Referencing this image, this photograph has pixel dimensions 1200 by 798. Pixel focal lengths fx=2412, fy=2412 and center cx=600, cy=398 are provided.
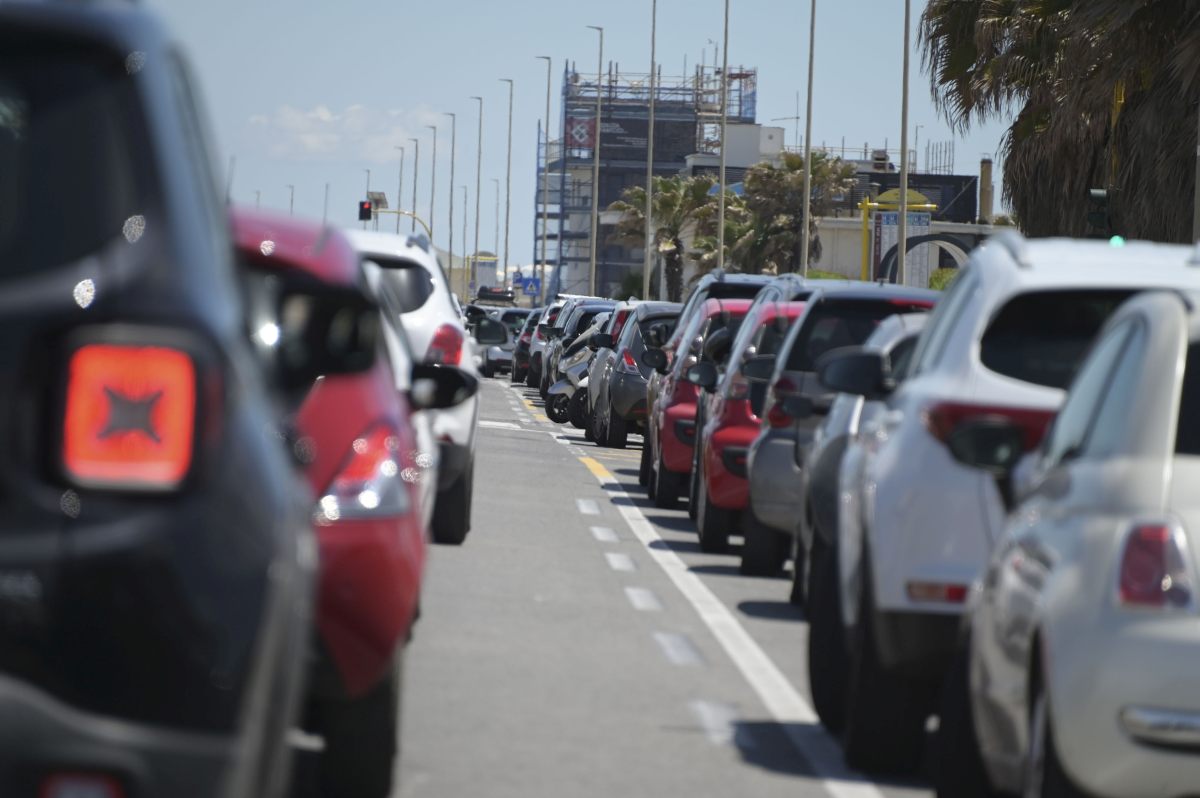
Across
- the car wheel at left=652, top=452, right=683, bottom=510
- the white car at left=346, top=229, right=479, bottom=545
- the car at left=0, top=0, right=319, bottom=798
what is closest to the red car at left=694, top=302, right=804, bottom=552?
the white car at left=346, top=229, right=479, bottom=545

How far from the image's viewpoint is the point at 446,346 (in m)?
13.2

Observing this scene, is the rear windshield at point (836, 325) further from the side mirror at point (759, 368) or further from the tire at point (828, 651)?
the tire at point (828, 651)

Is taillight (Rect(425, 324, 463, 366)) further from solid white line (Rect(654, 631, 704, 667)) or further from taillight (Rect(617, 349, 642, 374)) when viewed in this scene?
taillight (Rect(617, 349, 642, 374))

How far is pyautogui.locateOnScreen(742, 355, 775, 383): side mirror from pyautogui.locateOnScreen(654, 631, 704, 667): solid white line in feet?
10.9

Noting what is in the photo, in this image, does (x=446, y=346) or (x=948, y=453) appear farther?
(x=446, y=346)

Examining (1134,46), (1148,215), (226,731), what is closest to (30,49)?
(226,731)

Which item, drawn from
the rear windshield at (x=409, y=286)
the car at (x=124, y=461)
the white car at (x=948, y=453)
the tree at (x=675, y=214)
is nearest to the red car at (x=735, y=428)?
the rear windshield at (x=409, y=286)

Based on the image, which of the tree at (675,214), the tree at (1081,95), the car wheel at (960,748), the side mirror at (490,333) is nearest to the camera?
the car wheel at (960,748)

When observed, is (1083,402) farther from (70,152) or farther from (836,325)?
(836,325)

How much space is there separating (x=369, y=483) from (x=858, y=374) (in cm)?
270

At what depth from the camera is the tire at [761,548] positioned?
1429 centimetres

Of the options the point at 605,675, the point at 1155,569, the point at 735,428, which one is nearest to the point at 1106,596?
the point at 1155,569

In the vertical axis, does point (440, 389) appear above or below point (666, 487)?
above

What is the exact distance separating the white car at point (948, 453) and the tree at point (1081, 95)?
562 inches
